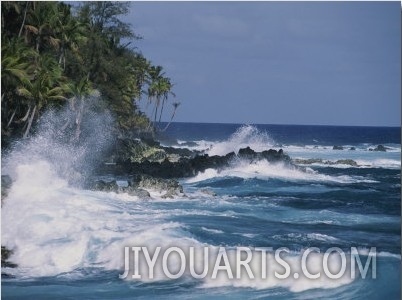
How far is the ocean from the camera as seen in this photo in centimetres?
782

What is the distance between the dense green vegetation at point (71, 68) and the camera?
1177 centimetres

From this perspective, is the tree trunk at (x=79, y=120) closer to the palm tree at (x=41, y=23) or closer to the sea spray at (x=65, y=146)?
the sea spray at (x=65, y=146)

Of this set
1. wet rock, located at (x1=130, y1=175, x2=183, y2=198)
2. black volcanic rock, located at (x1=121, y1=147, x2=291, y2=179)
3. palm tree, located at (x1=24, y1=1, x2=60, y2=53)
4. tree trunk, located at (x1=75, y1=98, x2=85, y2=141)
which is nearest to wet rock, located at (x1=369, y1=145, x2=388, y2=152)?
black volcanic rock, located at (x1=121, y1=147, x2=291, y2=179)

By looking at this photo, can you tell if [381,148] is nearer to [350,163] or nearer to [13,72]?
[350,163]

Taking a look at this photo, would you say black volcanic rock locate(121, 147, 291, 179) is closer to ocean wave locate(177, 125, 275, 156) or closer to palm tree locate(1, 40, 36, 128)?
ocean wave locate(177, 125, 275, 156)

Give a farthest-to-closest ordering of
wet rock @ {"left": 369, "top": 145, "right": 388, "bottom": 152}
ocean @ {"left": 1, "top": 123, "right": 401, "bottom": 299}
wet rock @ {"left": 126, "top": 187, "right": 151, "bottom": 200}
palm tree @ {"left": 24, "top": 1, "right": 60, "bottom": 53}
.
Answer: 1. palm tree @ {"left": 24, "top": 1, "right": 60, "bottom": 53}
2. wet rock @ {"left": 369, "top": 145, "right": 388, "bottom": 152}
3. wet rock @ {"left": 126, "top": 187, "right": 151, "bottom": 200}
4. ocean @ {"left": 1, "top": 123, "right": 401, "bottom": 299}

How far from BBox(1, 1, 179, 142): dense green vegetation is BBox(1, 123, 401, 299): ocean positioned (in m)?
1.13

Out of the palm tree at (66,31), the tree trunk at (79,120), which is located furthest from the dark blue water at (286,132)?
the palm tree at (66,31)

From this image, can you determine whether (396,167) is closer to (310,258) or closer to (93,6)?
(310,258)

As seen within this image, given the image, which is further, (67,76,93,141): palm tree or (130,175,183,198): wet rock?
(67,76,93,141): palm tree

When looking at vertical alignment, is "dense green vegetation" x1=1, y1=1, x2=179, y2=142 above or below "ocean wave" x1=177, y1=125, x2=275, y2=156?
above

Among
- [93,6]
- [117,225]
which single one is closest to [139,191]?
[117,225]

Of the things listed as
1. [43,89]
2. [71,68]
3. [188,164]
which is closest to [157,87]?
[188,164]

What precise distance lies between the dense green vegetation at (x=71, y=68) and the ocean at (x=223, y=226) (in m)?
1.13
